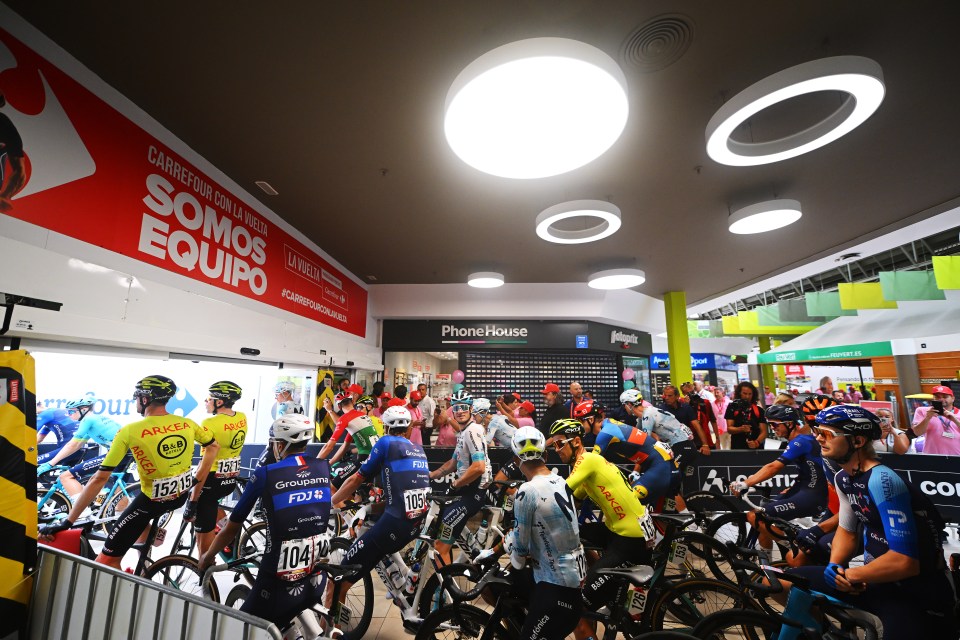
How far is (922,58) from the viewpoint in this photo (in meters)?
2.95


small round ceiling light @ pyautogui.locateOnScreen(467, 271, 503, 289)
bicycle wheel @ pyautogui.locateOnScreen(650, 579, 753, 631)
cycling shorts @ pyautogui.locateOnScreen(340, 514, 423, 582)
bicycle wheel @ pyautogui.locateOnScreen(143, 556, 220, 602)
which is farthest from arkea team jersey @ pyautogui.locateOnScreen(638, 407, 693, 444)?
bicycle wheel @ pyautogui.locateOnScreen(143, 556, 220, 602)

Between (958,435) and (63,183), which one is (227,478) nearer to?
(63,183)

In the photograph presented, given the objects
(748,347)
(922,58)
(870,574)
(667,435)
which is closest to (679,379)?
(667,435)

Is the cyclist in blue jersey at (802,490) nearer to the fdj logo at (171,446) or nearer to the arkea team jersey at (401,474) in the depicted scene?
the arkea team jersey at (401,474)

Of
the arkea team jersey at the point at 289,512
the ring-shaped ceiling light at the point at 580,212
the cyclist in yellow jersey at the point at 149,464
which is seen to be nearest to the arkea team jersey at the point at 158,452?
the cyclist in yellow jersey at the point at 149,464

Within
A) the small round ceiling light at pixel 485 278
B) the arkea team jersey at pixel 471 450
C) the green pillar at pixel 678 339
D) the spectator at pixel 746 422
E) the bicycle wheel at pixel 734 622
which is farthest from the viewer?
the green pillar at pixel 678 339

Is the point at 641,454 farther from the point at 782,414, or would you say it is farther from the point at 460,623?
the point at 460,623

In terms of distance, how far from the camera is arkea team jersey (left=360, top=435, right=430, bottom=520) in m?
2.85

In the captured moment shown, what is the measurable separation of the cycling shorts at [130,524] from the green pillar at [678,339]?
9.08 meters

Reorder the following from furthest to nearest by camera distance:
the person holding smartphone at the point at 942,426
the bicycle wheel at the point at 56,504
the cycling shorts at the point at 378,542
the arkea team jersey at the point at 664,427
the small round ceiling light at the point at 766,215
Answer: the person holding smartphone at the point at 942,426 < the arkea team jersey at the point at 664,427 < the small round ceiling light at the point at 766,215 < the bicycle wheel at the point at 56,504 < the cycling shorts at the point at 378,542

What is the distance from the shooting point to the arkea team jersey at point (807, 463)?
3387mm

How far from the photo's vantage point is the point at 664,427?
4746mm

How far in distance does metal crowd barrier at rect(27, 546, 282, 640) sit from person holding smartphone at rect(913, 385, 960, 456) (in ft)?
26.1

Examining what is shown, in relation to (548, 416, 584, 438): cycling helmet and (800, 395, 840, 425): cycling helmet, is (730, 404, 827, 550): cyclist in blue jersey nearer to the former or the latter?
(800, 395, 840, 425): cycling helmet
